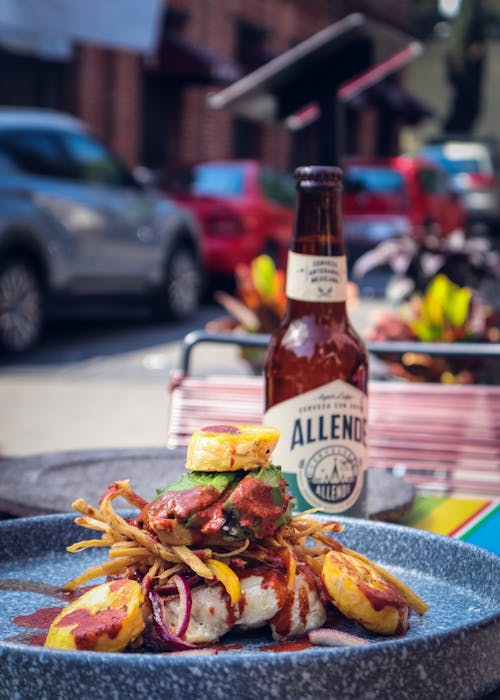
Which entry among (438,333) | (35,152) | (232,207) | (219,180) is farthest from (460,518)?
(219,180)

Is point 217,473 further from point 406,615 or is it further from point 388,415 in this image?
point 388,415

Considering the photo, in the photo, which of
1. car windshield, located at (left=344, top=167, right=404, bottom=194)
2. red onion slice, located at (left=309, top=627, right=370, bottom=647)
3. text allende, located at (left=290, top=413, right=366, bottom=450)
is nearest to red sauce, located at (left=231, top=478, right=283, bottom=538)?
red onion slice, located at (left=309, top=627, right=370, bottom=647)

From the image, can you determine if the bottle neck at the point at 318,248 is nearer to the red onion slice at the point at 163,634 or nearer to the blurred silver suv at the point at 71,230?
the red onion slice at the point at 163,634

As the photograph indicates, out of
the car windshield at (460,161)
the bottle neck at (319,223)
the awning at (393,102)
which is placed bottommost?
the bottle neck at (319,223)

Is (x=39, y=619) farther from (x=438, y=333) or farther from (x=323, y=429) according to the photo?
(x=438, y=333)

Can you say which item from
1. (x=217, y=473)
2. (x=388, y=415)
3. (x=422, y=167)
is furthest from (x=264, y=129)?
(x=217, y=473)

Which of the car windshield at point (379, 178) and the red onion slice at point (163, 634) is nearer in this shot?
the red onion slice at point (163, 634)

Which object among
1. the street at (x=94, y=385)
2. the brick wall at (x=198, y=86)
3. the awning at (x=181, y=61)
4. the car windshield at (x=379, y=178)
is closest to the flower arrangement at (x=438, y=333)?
the street at (x=94, y=385)
